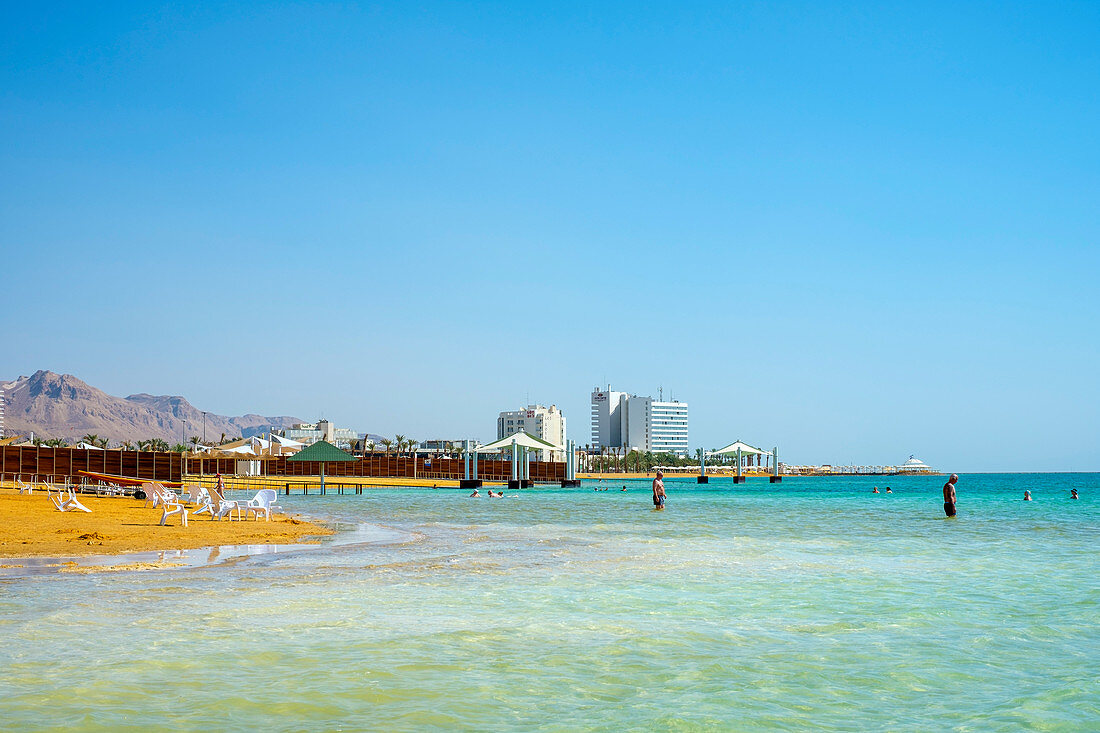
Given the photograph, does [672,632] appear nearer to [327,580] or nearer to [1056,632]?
[1056,632]

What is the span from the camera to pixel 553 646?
7.87 meters

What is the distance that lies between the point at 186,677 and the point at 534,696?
256 centimetres

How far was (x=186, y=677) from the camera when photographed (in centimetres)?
655

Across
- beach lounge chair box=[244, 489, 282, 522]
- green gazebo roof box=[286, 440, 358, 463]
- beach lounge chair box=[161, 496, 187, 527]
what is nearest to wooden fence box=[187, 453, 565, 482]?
green gazebo roof box=[286, 440, 358, 463]

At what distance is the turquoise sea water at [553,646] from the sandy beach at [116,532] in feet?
9.58

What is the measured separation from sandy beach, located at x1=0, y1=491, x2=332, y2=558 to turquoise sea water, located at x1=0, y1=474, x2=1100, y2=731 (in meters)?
2.92

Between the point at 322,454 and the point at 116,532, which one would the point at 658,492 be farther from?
the point at 116,532

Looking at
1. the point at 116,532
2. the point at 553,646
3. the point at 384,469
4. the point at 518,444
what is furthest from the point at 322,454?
the point at 384,469

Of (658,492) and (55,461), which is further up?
(55,461)

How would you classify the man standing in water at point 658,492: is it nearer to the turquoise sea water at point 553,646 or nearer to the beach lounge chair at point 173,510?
the beach lounge chair at point 173,510

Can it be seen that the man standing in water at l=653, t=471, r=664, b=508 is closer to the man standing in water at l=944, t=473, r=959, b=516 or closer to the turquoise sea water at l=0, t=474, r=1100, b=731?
the man standing in water at l=944, t=473, r=959, b=516

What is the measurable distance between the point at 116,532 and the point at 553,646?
1301 centimetres

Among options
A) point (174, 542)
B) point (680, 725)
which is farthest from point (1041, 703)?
point (174, 542)

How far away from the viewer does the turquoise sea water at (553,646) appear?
19.1 feet
